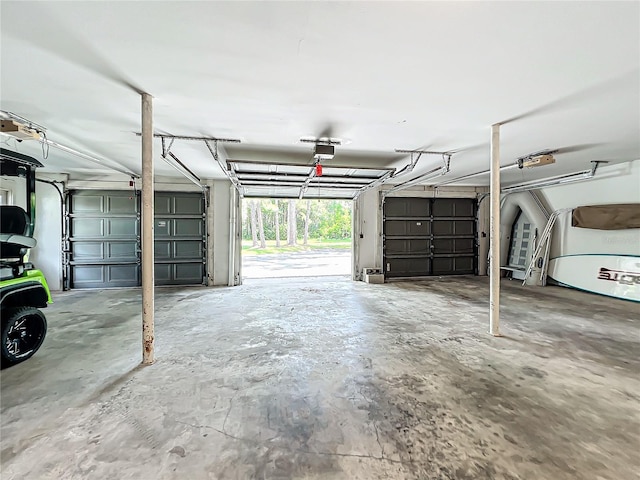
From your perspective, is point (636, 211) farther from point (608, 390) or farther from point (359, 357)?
point (359, 357)

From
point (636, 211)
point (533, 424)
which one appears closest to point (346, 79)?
point (533, 424)

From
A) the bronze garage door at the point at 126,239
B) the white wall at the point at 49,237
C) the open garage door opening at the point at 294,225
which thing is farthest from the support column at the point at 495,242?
the open garage door opening at the point at 294,225

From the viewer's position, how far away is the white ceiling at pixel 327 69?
62.4 inches

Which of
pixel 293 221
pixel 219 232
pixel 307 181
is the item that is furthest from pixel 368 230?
pixel 293 221

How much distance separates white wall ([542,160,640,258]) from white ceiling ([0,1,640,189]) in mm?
2243

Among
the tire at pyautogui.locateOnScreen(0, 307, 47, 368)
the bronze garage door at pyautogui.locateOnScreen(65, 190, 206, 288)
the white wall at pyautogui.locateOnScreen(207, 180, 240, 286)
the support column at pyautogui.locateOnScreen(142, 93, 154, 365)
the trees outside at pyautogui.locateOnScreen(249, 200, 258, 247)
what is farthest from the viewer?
the trees outside at pyautogui.locateOnScreen(249, 200, 258, 247)

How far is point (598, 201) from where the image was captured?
5.75m

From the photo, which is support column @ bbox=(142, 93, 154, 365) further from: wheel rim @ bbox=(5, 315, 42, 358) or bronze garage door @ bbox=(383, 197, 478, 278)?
bronze garage door @ bbox=(383, 197, 478, 278)

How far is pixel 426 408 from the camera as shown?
1.92 meters

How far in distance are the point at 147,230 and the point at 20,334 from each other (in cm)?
153

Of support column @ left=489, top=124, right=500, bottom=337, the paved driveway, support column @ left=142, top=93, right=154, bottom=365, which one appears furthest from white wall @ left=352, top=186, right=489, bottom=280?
support column @ left=142, top=93, right=154, bottom=365

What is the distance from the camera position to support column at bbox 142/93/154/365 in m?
2.54

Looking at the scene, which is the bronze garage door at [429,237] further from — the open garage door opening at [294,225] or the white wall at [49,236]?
the open garage door opening at [294,225]

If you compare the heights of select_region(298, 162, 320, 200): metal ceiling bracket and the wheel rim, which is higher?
select_region(298, 162, 320, 200): metal ceiling bracket
